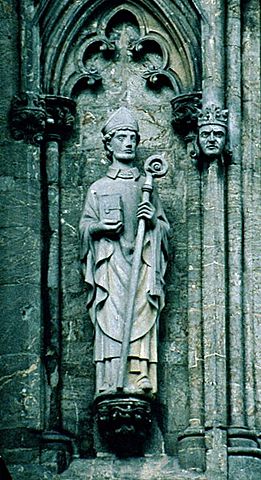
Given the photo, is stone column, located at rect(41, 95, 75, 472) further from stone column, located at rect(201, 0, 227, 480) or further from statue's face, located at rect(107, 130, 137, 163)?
stone column, located at rect(201, 0, 227, 480)

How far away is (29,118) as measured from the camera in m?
25.0

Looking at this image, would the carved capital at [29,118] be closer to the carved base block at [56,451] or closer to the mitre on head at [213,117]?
the mitre on head at [213,117]

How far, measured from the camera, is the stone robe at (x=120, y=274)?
953 inches

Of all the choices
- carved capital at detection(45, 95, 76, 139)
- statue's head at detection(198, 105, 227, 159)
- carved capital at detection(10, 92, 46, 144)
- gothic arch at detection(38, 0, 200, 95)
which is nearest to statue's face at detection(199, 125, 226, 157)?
statue's head at detection(198, 105, 227, 159)

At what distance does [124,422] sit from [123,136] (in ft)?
7.60

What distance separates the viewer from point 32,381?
964 inches

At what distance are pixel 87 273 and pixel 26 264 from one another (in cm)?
54

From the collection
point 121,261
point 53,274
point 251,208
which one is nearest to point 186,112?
point 251,208

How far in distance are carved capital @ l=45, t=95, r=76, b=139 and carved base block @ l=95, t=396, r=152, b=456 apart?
234 centimetres

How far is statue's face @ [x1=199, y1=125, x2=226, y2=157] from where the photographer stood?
976 inches

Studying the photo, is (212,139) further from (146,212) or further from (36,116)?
(36,116)

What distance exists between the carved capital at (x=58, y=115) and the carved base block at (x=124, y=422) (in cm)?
234

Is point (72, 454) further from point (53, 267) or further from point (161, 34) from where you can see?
point (161, 34)

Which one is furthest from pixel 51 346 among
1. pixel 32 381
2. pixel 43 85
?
pixel 43 85
